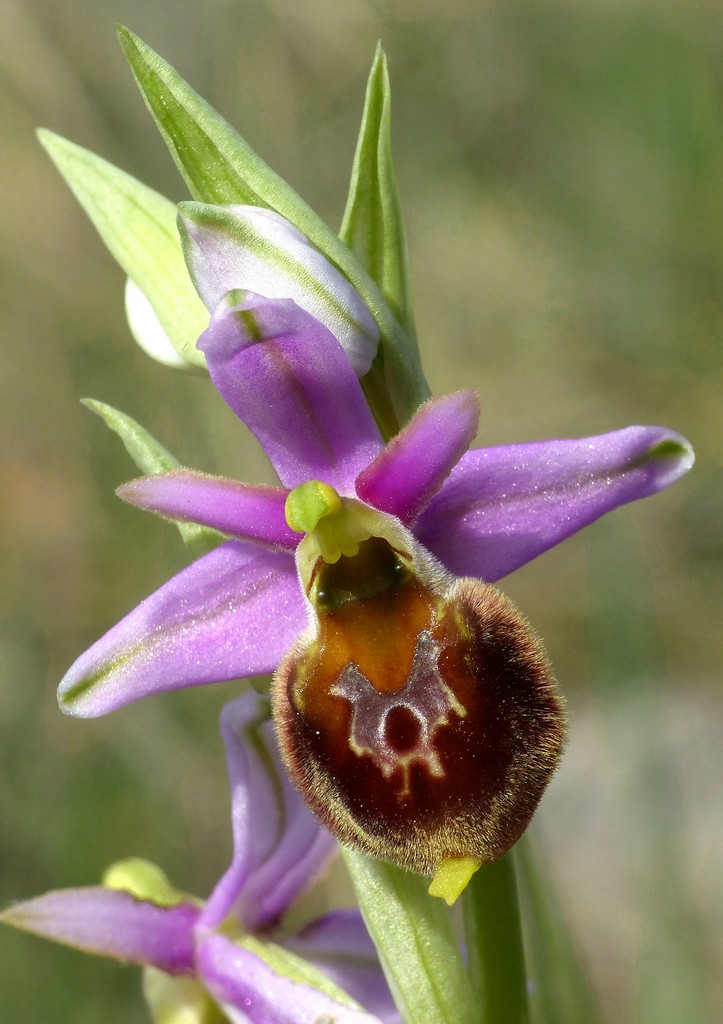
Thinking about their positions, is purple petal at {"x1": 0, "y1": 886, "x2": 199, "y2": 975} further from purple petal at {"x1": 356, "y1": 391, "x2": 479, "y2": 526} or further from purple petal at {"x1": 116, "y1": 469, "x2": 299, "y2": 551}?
purple petal at {"x1": 356, "y1": 391, "x2": 479, "y2": 526}

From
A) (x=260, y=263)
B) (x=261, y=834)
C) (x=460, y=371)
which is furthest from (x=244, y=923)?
(x=460, y=371)

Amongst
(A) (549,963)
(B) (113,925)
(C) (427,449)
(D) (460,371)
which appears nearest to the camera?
(C) (427,449)

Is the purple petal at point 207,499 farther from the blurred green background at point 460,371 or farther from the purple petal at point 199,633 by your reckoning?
the blurred green background at point 460,371

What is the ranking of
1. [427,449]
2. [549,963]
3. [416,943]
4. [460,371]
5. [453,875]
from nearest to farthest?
1. [453,875]
2. [427,449]
3. [416,943]
4. [549,963]
5. [460,371]

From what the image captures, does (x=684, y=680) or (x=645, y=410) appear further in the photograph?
(x=645, y=410)

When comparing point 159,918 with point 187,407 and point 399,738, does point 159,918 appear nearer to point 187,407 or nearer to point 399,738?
point 399,738

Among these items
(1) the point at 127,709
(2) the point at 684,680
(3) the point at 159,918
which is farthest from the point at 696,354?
(3) the point at 159,918

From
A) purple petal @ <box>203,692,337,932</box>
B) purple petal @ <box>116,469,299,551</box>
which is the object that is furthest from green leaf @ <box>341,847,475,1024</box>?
purple petal @ <box>116,469,299,551</box>

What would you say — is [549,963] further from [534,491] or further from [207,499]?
[207,499]
